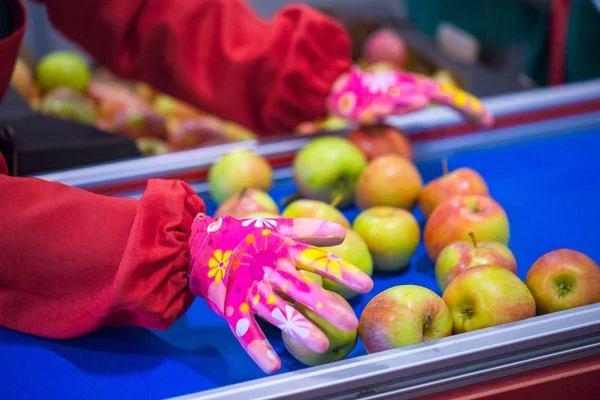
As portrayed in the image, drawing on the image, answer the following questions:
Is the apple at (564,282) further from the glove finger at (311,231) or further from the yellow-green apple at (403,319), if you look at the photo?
the glove finger at (311,231)

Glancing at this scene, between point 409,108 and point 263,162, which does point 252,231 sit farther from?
point 409,108

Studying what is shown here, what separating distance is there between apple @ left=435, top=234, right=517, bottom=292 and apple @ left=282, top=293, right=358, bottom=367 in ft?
0.79

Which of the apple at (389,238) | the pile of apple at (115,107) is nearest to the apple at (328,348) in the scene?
the apple at (389,238)

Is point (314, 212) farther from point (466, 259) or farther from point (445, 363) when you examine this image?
point (445, 363)

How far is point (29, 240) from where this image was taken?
1079 mm

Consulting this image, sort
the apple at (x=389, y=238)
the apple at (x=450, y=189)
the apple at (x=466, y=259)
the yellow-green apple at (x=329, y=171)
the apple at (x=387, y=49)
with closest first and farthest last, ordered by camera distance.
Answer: the apple at (x=466, y=259)
the apple at (x=389, y=238)
the apple at (x=450, y=189)
the yellow-green apple at (x=329, y=171)
the apple at (x=387, y=49)

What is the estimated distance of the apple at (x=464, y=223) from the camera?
1325 mm

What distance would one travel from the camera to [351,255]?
49.1 inches

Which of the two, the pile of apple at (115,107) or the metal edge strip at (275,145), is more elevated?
the metal edge strip at (275,145)

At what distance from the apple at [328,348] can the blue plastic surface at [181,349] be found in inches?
1.6

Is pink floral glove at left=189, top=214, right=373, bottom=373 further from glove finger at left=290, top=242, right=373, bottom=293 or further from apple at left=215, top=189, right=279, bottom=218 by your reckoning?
apple at left=215, top=189, right=279, bottom=218

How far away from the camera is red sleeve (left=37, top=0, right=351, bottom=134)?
5.95 ft

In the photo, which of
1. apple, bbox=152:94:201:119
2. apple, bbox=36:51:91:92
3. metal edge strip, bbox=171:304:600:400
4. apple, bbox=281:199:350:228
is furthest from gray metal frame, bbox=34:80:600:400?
apple, bbox=36:51:91:92

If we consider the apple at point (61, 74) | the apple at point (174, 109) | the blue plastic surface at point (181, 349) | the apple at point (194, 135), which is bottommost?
the apple at point (61, 74)
